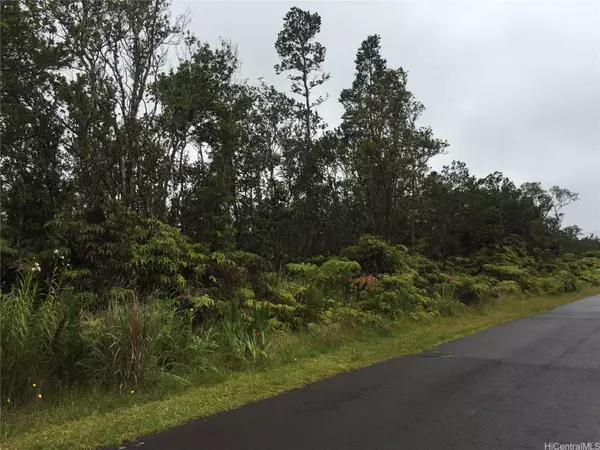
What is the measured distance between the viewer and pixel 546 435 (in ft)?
16.0

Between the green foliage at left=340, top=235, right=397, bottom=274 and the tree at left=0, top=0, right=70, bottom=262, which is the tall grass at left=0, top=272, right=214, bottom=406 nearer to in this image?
the tree at left=0, top=0, right=70, bottom=262

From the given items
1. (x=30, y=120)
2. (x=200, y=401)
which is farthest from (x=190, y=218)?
(x=200, y=401)

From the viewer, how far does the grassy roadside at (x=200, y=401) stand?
16.2 ft

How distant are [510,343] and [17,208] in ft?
44.6

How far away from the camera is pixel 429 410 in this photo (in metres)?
5.74

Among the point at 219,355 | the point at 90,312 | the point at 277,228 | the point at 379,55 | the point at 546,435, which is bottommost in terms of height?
the point at 546,435

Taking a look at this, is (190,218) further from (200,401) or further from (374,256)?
(200,401)

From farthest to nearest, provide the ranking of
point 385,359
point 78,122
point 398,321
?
point 78,122 < point 398,321 < point 385,359

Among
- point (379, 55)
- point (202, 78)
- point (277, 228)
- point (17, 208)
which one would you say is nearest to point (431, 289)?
point (277, 228)

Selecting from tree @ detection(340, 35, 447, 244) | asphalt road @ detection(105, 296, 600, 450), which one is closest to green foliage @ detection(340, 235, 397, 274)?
tree @ detection(340, 35, 447, 244)

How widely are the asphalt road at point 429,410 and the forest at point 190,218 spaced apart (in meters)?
1.96

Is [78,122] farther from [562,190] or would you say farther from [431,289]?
[562,190]

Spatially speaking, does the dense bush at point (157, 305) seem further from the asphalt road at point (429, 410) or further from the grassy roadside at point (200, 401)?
the asphalt road at point (429, 410)

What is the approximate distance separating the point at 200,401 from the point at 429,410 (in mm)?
2821
